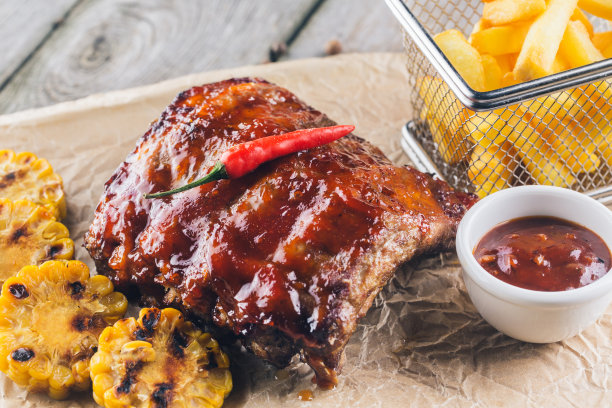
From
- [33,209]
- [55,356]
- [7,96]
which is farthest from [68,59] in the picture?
[55,356]

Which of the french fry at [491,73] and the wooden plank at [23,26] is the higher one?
the french fry at [491,73]

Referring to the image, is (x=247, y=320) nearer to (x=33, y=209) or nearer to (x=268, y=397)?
(x=268, y=397)

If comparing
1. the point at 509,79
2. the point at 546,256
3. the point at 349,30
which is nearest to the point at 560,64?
the point at 509,79

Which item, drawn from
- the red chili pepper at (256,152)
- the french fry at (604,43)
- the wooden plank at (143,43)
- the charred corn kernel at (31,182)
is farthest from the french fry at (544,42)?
the wooden plank at (143,43)

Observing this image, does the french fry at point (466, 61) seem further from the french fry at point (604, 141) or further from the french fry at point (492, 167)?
the french fry at point (604, 141)

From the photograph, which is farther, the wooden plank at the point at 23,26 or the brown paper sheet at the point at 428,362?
the wooden plank at the point at 23,26

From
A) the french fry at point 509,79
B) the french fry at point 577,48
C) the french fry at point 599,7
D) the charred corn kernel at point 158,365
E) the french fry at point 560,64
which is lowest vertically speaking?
the charred corn kernel at point 158,365

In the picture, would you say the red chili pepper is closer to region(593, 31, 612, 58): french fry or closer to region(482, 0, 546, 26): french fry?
region(482, 0, 546, 26): french fry
